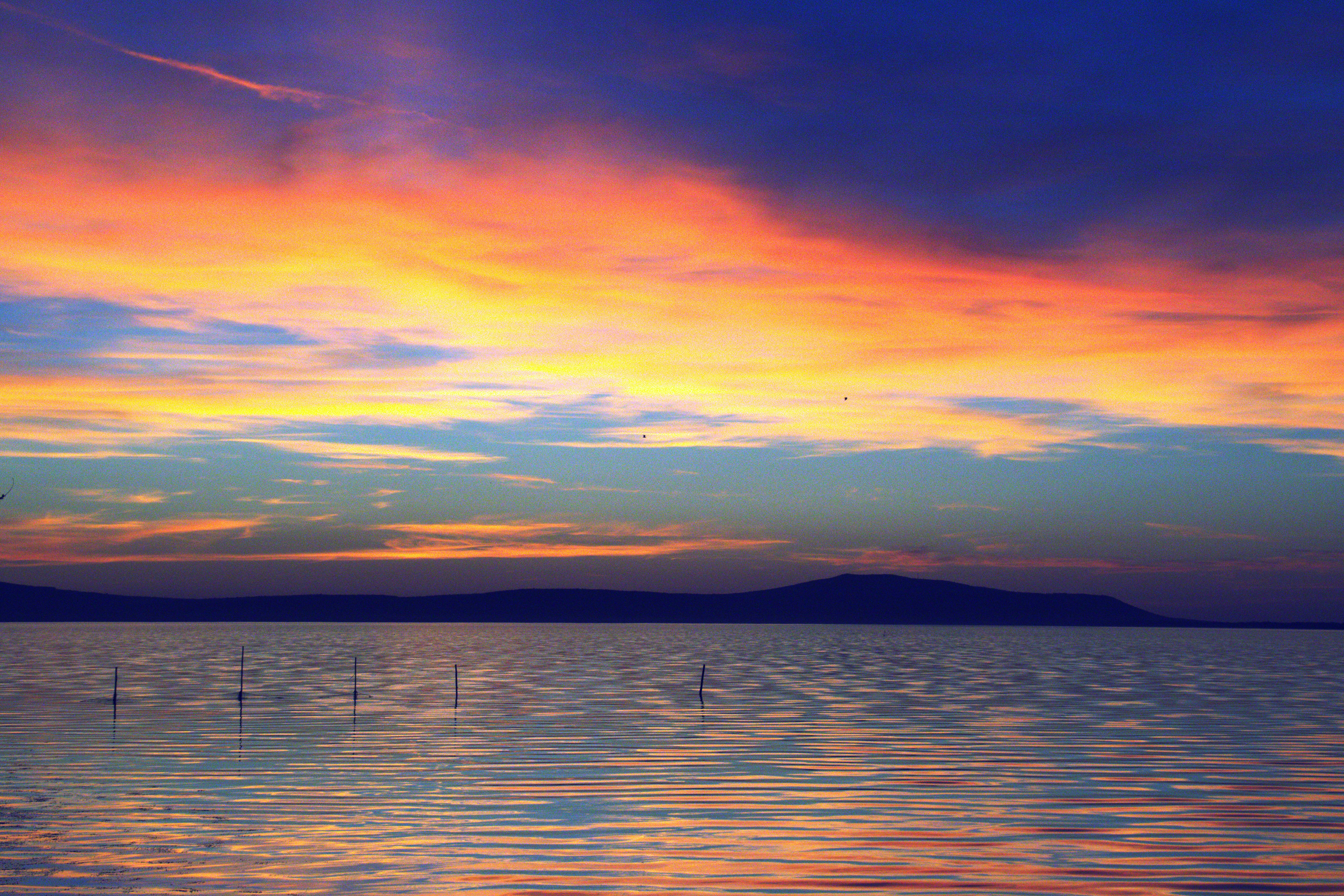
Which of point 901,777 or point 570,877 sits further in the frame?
point 901,777

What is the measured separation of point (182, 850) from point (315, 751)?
17124 mm

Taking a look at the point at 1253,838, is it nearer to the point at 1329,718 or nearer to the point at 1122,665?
the point at 1329,718

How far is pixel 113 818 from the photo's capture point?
95.7 ft

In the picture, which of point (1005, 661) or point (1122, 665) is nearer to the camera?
point (1122, 665)

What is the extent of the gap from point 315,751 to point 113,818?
13.5 metres

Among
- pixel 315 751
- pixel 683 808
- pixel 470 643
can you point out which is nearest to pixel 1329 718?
pixel 683 808

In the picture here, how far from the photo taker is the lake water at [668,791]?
2388 centimetres

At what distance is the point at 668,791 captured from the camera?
3406cm

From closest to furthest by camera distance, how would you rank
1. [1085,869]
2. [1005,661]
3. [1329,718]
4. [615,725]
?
[1085,869] < [615,725] < [1329,718] < [1005,661]

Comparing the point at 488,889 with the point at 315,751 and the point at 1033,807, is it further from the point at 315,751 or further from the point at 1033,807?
the point at 315,751


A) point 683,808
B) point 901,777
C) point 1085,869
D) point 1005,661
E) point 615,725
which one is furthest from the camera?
point 1005,661

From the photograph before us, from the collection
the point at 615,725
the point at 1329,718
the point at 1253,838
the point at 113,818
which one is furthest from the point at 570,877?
the point at 1329,718

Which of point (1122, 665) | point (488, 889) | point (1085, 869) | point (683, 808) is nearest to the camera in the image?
point (488, 889)

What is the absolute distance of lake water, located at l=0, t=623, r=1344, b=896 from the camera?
78.3 ft
